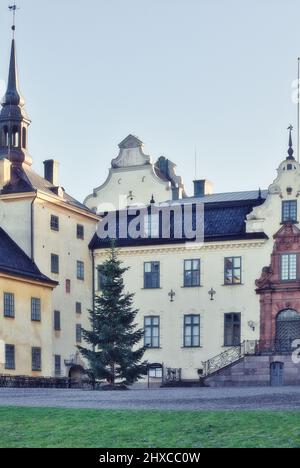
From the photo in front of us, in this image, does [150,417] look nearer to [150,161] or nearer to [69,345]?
[69,345]

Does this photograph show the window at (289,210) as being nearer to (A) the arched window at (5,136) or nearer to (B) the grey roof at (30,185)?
(B) the grey roof at (30,185)

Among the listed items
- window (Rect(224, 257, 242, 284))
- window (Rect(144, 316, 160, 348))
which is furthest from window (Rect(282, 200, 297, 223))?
window (Rect(144, 316, 160, 348))

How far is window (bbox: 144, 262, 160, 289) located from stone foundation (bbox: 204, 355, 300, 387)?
727cm

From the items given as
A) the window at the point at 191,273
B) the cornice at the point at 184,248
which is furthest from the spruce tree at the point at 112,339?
the window at the point at 191,273

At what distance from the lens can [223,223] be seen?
55.0 meters

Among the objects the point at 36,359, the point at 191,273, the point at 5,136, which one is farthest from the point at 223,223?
the point at 5,136

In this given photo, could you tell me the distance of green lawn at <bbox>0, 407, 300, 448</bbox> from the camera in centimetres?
1845

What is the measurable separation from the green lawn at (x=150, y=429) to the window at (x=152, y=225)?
109ft

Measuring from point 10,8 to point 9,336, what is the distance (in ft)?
71.6

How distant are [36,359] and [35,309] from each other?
7.74 feet

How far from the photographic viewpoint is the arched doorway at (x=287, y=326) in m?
52.3

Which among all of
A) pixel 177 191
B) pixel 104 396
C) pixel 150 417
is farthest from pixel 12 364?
→ pixel 150 417

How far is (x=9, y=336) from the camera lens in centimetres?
4866

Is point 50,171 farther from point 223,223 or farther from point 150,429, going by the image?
point 150,429
